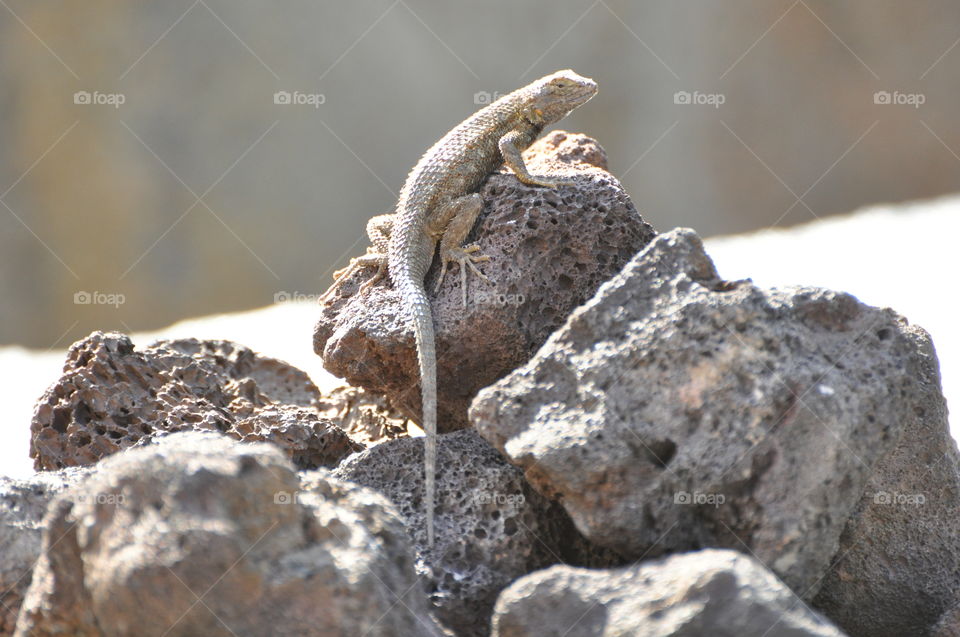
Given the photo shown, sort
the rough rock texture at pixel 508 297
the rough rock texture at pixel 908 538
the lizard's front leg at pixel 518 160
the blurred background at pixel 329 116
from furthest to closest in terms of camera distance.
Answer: the blurred background at pixel 329 116, the lizard's front leg at pixel 518 160, the rough rock texture at pixel 508 297, the rough rock texture at pixel 908 538

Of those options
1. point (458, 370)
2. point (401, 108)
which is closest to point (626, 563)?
point (458, 370)

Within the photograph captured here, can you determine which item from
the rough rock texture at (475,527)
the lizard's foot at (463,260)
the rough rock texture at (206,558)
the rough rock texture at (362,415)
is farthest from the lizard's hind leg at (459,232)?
the rough rock texture at (206,558)

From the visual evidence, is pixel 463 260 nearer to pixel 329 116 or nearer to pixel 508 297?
pixel 508 297

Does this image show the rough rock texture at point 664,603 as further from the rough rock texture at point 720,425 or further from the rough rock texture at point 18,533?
the rough rock texture at point 18,533

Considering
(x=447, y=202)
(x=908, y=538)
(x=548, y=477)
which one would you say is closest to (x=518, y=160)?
(x=447, y=202)

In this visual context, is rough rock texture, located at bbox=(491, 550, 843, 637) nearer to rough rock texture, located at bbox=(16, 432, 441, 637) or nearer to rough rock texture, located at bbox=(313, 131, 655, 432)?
rough rock texture, located at bbox=(16, 432, 441, 637)

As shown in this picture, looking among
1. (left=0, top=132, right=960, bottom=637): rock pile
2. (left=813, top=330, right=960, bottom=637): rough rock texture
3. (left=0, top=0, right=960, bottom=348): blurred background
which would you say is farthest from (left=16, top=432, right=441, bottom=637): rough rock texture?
(left=0, top=0, right=960, bottom=348): blurred background
